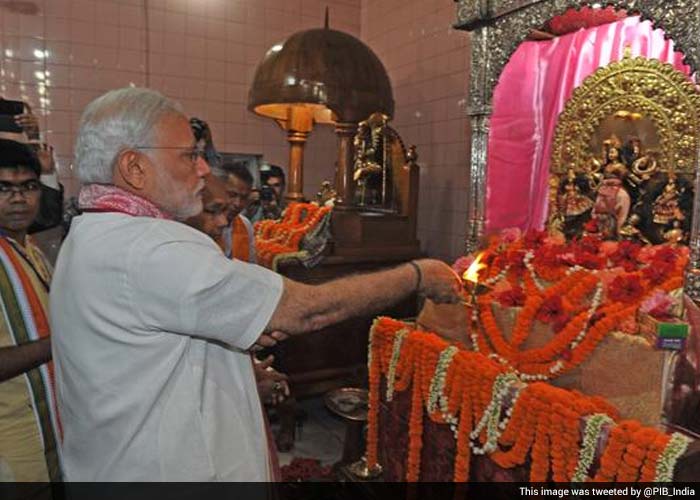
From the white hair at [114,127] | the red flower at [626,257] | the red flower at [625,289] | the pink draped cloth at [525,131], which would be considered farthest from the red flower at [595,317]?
the white hair at [114,127]

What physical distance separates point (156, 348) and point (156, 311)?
100mm

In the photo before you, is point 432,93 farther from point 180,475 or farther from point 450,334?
point 180,475

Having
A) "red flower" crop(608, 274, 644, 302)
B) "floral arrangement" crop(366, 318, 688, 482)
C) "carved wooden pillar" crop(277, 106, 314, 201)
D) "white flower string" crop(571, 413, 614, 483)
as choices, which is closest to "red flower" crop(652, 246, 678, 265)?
"red flower" crop(608, 274, 644, 302)

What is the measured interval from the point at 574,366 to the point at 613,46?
215 centimetres

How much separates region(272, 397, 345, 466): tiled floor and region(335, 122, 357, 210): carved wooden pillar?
62.1 inches

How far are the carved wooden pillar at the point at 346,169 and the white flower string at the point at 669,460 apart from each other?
9.77 ft

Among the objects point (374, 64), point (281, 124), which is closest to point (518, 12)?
point (374, 64)

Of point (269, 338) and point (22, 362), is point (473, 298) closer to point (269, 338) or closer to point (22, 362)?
point (269, 338)

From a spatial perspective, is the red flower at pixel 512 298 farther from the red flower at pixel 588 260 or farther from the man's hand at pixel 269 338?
the man's hand at pixel 269 338

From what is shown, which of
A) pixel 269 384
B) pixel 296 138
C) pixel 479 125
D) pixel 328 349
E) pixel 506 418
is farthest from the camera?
pixel 296 138

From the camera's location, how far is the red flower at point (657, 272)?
2.24 m

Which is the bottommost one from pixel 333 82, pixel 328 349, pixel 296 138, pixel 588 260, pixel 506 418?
pixel 328 349

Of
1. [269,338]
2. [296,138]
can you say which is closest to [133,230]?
[269,338]

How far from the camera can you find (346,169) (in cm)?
422
